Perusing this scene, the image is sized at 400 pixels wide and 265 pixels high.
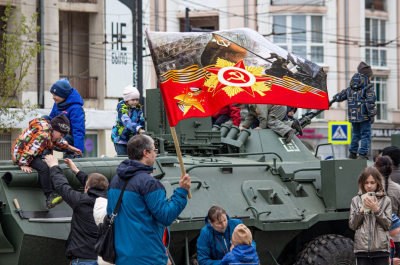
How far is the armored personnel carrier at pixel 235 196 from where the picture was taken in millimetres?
6844

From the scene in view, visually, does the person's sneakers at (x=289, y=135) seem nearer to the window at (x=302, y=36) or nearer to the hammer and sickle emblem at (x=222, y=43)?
the hammer and sickle emblem at (x=222, y=43)

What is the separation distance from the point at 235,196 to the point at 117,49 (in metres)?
16.6

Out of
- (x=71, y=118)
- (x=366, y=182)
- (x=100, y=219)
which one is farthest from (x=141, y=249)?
(x=71, y=118)

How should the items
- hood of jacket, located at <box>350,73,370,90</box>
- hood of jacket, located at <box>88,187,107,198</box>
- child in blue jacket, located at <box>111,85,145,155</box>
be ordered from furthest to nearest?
hood of jacket, located at <box>350,73,370,90</box> < child in blue jacket, located at <box>111,85,145,155</box> < hood of jacket, located at <box>88,187,107,198</box>

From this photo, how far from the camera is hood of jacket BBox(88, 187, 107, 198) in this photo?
248 inches

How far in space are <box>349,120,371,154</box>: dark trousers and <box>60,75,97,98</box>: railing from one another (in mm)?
14775

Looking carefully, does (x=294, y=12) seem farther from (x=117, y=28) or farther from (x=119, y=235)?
(x=119, y=235)

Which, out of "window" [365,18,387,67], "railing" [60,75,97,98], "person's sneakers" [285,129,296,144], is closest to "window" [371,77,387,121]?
"window" [365,18,387,67]

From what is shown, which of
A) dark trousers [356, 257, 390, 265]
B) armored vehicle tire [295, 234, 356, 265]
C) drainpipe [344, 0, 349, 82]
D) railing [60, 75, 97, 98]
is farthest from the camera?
drainpipe [344, 0, 349, 82]

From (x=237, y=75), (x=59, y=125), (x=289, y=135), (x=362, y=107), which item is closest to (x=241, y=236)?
(x=237, y=75)

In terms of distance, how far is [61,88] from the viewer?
8070mm

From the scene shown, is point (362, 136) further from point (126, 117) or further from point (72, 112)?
point (72, 112)

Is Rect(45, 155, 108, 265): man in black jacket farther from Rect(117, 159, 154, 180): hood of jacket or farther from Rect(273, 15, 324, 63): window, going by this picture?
Rect(273, 15, 324, 63): window

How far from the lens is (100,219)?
5957 millimetres
